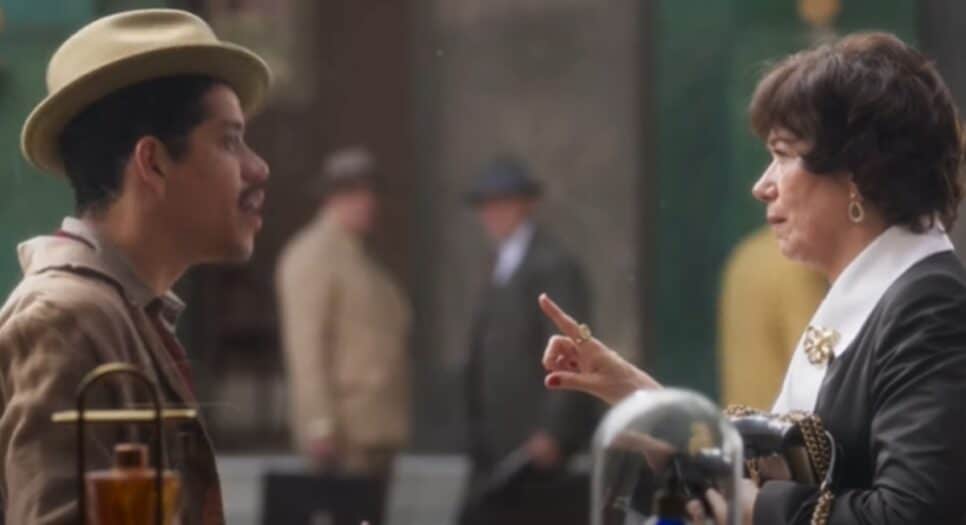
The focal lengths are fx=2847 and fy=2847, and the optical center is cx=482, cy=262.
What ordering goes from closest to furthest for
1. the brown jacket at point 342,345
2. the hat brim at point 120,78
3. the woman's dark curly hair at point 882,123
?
the woman's dark curly hair at point 882,123 → the hat brim at point 120,78 → the brown jacket at point 342,345

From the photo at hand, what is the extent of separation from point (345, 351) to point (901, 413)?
6.82 m

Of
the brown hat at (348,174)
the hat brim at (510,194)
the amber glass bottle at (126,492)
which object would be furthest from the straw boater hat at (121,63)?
the brown hat at (348,174)

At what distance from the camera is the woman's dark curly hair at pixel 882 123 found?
13.9ft

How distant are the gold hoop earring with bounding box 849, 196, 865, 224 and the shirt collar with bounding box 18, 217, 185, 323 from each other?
1.07 meters

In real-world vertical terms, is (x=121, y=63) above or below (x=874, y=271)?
above

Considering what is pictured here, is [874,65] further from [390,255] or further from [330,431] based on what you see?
[390,255]

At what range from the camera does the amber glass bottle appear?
371cm

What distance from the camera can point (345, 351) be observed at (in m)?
10.8

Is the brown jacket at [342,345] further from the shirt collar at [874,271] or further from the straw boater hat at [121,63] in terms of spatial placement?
the shirt collar at [874,271]

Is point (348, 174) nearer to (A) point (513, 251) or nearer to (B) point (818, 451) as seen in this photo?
(A) point (513, 251)

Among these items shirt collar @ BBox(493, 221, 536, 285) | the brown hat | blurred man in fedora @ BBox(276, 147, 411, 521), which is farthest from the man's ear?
the brown hat

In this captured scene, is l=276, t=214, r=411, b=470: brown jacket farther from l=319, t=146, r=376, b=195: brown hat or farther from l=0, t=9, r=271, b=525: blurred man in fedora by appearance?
l=0, t=9, r=271, b=525: blurred man in fedora

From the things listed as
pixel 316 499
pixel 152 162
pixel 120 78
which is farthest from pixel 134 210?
pixel 316 499

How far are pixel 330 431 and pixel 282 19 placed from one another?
7.75ft
